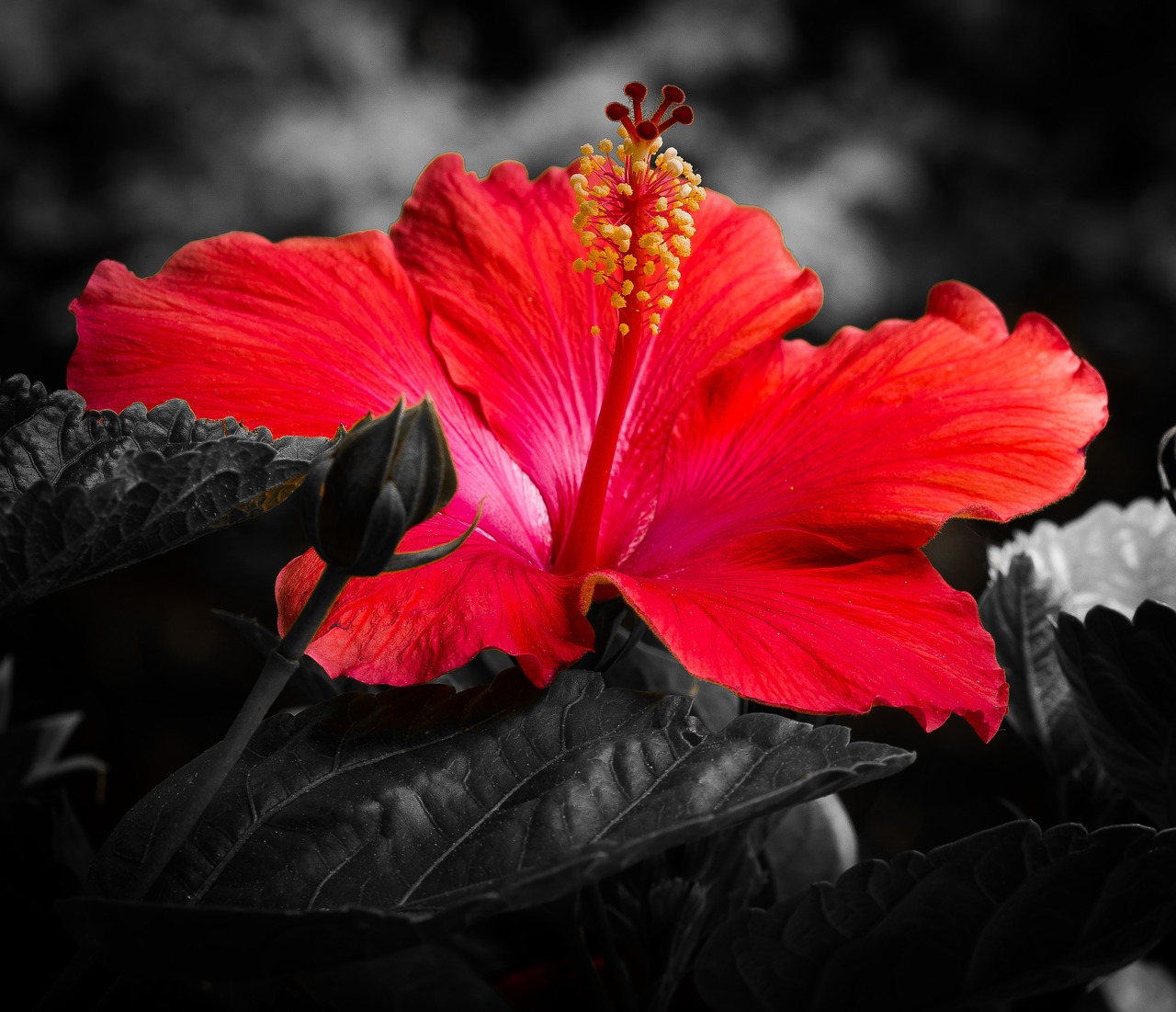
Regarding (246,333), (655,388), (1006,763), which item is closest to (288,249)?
(246,333)

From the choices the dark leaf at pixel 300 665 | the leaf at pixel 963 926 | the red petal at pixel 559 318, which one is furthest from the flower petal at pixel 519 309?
the leaf at pixel 963 926

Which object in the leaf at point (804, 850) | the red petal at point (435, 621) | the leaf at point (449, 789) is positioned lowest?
the leaf at point (804, 850)

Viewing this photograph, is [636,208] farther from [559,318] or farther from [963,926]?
[963,926]

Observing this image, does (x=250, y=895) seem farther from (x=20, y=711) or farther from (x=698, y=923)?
(x=20, y=711)

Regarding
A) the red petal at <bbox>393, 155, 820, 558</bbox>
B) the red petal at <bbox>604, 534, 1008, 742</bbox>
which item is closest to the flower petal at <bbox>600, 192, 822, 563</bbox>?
the red petal at <bbox>393, 155, 820, 558</bbox>

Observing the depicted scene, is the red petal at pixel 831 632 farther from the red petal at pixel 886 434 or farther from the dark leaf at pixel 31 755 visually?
the dark leaf at pixel 31 755

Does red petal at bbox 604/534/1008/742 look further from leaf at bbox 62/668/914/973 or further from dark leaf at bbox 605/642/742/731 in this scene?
dark leaf at bbox 605/642/742/731
